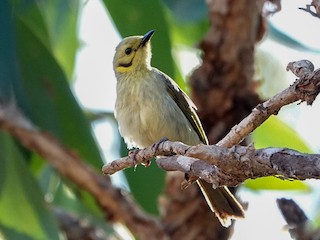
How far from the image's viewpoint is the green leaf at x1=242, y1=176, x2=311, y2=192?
5656 mm

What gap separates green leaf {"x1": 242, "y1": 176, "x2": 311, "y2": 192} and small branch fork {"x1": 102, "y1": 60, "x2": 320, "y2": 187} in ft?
8.29

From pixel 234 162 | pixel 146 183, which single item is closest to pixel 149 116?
pixel 146 183

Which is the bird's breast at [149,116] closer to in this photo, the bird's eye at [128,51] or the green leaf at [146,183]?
the bird's eye at [128,51]

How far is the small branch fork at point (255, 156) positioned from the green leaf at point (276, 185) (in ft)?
8.29

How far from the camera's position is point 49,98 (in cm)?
546

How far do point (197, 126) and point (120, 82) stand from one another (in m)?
Result: 0.43

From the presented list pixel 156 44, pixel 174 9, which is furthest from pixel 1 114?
pixel 174 9

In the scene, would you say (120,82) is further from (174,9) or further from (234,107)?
(234,107)

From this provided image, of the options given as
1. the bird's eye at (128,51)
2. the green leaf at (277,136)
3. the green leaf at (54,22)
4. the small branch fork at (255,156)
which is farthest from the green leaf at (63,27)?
the small branch fork at (255,156)

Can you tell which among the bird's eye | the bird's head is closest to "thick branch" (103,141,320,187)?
the bird's head

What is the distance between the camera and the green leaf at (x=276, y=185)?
5.66 m

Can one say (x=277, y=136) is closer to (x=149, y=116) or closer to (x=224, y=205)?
(x=149, y=116)

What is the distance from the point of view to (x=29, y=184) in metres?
5.34

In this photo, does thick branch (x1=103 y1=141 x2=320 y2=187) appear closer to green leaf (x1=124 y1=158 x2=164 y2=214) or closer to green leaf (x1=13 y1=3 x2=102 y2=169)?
green leaf (x1=124 y1=158 x2=164 y2=214)
